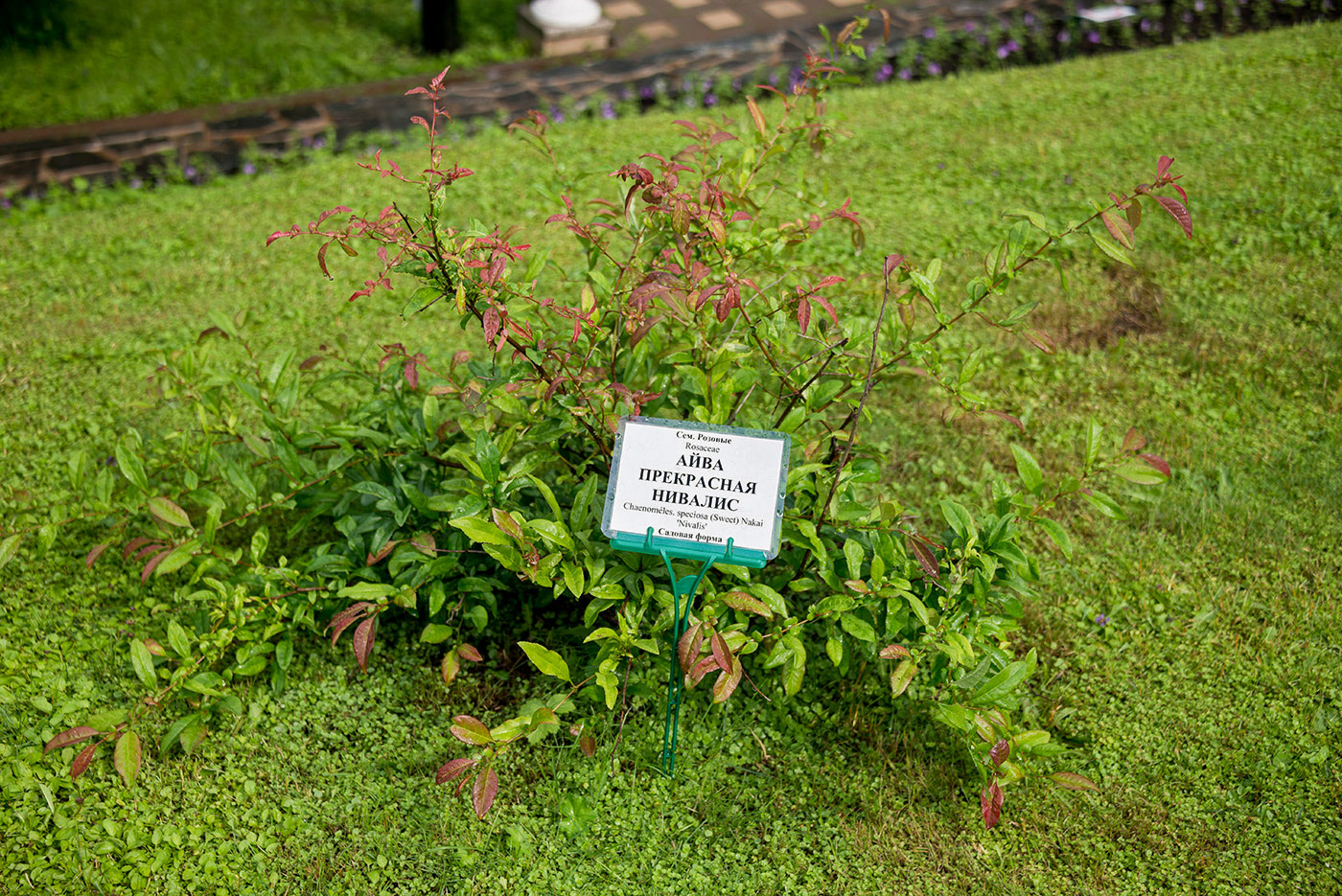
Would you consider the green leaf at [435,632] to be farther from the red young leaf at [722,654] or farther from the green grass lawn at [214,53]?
the green grass lawn at [214,53]

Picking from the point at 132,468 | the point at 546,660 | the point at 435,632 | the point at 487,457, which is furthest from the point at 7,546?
the point at 546,660

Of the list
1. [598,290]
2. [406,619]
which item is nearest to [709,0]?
[598,290]

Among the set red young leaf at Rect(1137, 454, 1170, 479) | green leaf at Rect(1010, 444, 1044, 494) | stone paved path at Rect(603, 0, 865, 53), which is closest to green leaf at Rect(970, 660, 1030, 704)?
green leaf at Rect(1010, 444, 1044, 494)

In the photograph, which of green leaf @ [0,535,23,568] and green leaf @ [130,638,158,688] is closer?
green leaf @ [130,638,158,688]

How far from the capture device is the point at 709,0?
6.75m

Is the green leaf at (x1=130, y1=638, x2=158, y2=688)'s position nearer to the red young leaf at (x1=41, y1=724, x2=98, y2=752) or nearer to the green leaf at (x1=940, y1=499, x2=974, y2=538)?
the red young leaf at (x1=41, y1=724, x2=98, y2=752)

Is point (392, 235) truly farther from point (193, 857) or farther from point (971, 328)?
point (971, 328)

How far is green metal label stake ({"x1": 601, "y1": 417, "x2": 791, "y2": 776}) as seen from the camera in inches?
81.8

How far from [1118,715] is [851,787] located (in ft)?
2.26

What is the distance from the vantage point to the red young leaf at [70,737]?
216cm

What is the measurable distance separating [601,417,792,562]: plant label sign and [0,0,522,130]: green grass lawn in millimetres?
4621

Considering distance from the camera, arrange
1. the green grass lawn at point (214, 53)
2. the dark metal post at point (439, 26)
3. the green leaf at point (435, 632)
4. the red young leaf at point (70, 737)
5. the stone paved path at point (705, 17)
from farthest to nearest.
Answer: the stone paved path at point (705, 17)
the dark metal post at point (439, 26)
the green grass lawn at point (214, 53)
the green leaf at point (435, 632)
the red young leaf at point (70, 737)

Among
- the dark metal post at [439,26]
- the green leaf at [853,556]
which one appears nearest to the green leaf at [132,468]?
the green leaf at [853,556]

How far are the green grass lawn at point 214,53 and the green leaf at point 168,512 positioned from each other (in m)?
3.97
